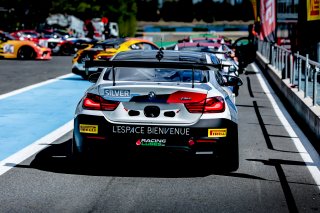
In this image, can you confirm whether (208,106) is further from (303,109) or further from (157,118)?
(303,109)

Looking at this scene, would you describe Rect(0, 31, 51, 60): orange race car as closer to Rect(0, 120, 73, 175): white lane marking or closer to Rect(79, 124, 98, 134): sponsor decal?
Rect(0, 120, 73, 175): white lane marking

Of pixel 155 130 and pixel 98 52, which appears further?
pixel 98 52

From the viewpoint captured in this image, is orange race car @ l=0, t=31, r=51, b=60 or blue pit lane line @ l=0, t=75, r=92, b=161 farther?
orange race car @ l=0, t=31, r=51, b=60

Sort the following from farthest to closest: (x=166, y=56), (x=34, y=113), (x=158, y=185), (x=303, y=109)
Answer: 1. (x=34, y=113)
2. (x=303, y=109)
3. (x=166, y=56)
4. (x=158, y=185)

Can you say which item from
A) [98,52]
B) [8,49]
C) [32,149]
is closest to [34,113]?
[32,149]

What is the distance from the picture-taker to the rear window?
882 centimetres

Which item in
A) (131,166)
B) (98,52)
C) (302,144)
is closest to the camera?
(131,166)

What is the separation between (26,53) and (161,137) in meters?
28.1

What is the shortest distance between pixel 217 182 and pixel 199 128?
63 cm

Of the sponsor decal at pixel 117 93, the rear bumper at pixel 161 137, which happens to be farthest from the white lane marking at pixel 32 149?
the sponsor decal at pixel 117 93

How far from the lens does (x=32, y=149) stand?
10273mm

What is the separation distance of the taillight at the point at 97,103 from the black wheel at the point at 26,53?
27.5 meters

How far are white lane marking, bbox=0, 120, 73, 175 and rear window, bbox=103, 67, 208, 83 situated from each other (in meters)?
1.58

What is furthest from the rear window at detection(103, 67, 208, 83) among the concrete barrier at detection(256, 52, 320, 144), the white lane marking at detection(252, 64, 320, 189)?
the concrete barrier at detection(256, 52, 320, 144)
